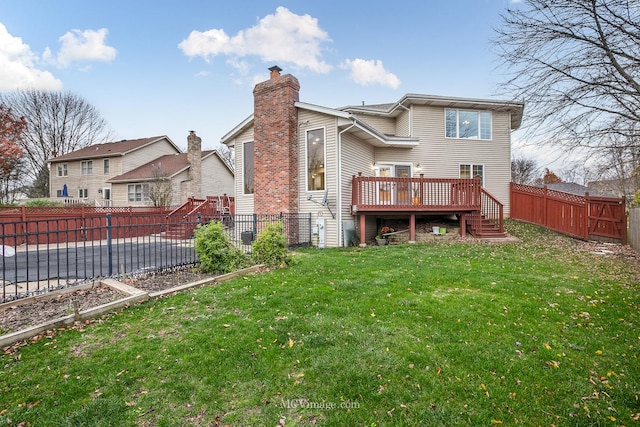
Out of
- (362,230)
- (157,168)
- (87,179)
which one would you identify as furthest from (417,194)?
(87,179)

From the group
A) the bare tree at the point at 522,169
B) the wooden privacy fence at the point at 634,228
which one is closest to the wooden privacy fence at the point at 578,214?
the wooden privacy fence at the point at 634,228

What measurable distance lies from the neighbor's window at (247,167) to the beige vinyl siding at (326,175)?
7.86 ft

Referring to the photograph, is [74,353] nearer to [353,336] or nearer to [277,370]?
[277,370]

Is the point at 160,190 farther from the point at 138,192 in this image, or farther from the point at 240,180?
the point at 240,180

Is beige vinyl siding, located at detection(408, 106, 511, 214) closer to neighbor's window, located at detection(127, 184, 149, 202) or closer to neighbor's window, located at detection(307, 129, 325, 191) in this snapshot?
neighbor's window, located at detection(307, 129, 325, 191)

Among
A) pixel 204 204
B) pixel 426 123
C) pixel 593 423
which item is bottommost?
pixel 593 423

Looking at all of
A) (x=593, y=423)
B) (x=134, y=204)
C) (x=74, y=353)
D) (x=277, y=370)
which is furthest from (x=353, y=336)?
(x=134, y=204)

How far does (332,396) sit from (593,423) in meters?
1.96

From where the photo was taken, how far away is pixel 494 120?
1523cm

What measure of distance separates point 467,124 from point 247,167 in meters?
10.8

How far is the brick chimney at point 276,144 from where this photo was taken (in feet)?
38.1

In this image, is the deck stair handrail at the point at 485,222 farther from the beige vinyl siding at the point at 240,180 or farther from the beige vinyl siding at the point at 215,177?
the beige vinyl siding at the point at 215,177

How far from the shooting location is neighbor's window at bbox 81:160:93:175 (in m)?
25.5

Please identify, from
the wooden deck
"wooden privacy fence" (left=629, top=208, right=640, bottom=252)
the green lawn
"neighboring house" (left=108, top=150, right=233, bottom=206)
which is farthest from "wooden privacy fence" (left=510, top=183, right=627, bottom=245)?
"neighboring house" (left=108, top=150, right=233, bottom=206)
